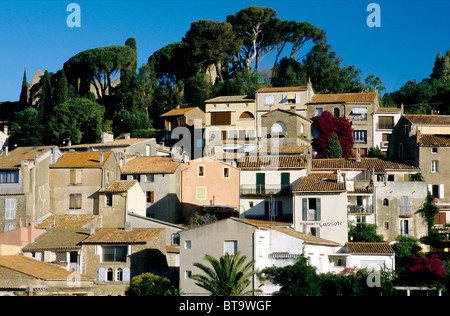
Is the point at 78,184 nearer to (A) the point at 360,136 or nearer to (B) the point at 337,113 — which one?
(B) the point at 337,113

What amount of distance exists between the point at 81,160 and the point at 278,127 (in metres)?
20.3

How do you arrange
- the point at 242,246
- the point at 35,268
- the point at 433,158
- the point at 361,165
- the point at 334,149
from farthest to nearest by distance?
the point at 334,149 → the point at 361,165 → the point at 433,158 → the point at 35,268 → the point at 242,246

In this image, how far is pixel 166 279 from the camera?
147ft

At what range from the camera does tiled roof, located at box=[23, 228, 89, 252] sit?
49156 mm

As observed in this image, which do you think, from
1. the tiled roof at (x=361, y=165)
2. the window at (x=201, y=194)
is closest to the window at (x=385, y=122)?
the tiled roof at (x=361, y=165)

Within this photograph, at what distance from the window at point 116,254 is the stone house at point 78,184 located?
7130 millimetres

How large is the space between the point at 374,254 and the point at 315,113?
29.6 meters

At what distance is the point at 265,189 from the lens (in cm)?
5300

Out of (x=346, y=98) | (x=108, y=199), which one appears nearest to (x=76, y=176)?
(x=108, y=199)

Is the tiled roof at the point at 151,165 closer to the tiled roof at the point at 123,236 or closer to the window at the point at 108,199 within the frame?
the window at the point at 108,199

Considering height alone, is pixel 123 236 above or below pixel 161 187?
below

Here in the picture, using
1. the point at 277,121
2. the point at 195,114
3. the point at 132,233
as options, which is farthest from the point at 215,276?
the point at 195,114

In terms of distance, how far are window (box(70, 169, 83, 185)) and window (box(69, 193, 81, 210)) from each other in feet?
2.97
